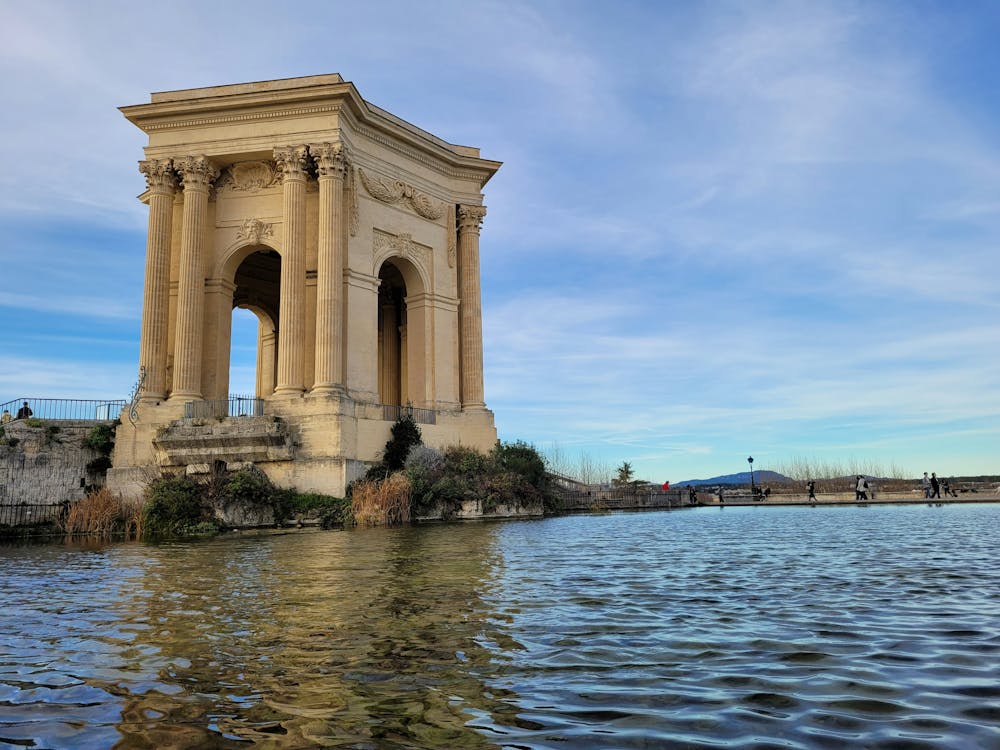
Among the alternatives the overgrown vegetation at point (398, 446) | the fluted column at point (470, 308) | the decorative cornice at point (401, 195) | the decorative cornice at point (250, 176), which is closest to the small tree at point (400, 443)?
the overgrown vegetation at point (398, 446)

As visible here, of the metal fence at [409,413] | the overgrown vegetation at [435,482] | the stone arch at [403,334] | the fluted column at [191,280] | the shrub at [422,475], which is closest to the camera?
the overgrown vegetation at [435,482]

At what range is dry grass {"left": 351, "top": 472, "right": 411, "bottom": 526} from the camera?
22.1 metres

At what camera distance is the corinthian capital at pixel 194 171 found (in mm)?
27672

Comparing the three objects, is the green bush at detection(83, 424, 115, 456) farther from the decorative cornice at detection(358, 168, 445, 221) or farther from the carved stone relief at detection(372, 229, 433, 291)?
the decorative cornice at detection(358, 168, 445, 221)

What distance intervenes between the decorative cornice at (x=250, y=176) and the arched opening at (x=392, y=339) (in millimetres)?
8334

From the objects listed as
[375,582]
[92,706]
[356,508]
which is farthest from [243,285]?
[92,706]

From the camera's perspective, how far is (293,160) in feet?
89.0

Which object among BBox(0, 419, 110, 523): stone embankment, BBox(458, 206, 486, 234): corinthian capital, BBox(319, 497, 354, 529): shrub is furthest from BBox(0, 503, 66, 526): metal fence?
BBox(458, 206, 486, 234): corinthian capital

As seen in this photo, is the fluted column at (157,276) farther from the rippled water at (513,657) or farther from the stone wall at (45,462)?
the rippled water at (513,657)

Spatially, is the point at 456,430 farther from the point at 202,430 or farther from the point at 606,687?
the point at 606,687

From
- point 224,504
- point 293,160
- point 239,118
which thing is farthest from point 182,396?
point 239,118

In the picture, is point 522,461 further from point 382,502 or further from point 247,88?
point 247,88

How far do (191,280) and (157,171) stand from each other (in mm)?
4504

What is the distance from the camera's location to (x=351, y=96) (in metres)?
27.2
